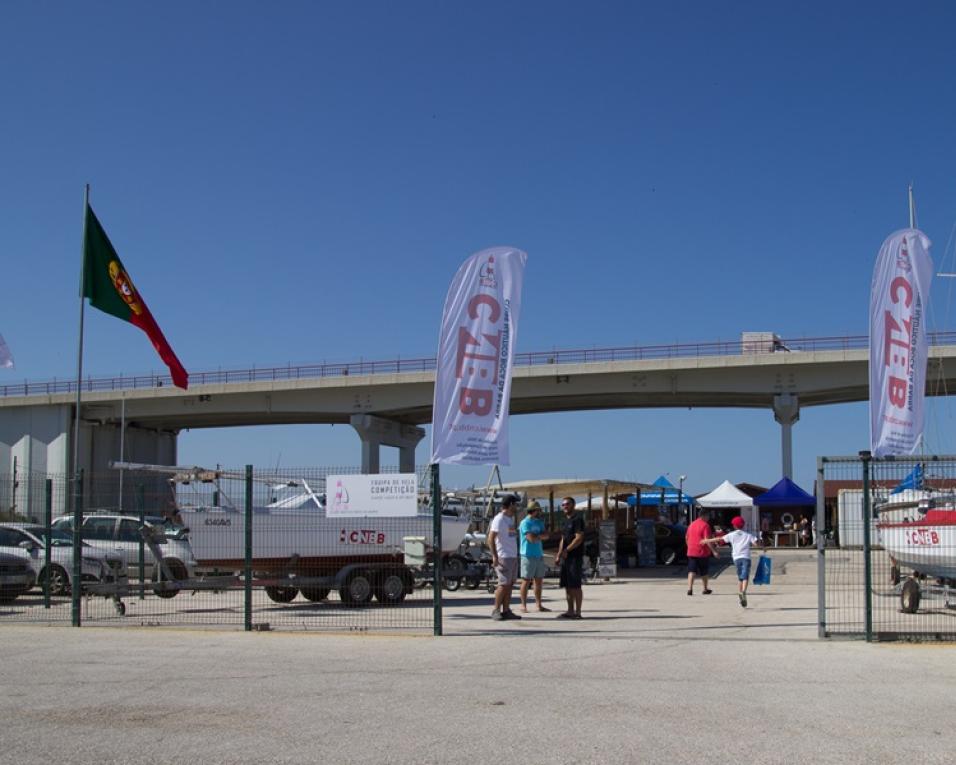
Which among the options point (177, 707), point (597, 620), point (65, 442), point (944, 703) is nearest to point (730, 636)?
point (597, 620)

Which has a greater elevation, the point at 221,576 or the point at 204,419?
the point at 204,419

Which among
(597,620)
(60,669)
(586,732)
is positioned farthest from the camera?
(597,620)

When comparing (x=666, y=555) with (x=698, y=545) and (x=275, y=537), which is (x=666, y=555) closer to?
(x=698, y=545)

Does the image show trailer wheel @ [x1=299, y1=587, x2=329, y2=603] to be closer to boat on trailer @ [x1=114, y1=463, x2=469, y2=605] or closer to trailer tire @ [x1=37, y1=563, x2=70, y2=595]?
boat on trailer @ [x1=114, y1=463, x2=469, y2=605]

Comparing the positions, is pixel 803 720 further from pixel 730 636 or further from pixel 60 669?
pixel 60 669

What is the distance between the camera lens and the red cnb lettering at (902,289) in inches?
554

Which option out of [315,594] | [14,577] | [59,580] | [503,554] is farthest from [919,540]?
[14,577]

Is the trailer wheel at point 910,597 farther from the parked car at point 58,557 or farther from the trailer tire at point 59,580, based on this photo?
the trailer tire at point 59,580

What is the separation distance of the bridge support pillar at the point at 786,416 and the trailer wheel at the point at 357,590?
35.9 metres

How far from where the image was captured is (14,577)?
1778 cm

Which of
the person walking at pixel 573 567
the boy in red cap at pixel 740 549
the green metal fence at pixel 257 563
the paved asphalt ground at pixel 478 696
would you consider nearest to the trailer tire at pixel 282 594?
the green metal fence at pixel 257 563

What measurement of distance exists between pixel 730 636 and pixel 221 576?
7.44 meters

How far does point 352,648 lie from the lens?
11.8m

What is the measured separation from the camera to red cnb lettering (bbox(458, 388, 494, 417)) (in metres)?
Result: 14.3
